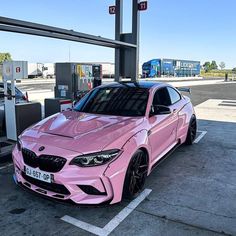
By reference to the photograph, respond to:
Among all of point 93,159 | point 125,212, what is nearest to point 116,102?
point 93,159

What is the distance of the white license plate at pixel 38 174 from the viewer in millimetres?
3324

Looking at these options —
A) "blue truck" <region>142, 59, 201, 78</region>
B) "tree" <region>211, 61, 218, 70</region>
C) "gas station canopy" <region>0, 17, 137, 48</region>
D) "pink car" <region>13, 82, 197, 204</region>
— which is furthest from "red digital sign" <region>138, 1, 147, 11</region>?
"tree" <region>211, 61, 218, 70</region>

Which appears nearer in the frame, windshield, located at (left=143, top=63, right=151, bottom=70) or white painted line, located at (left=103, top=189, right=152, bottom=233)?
white painted line, located at (left=103, top=189, right=152, bottom=233)

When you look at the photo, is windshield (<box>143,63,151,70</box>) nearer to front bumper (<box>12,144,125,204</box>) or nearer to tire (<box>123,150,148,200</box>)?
tire (<box>123,150,148,200</box>)

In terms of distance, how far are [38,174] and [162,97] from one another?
273cm

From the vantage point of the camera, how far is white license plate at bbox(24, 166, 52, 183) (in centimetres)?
332

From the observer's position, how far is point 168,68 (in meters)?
56.3

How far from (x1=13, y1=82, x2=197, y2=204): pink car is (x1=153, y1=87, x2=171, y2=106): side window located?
0.03 m

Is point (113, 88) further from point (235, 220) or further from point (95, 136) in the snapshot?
point (235, 220)

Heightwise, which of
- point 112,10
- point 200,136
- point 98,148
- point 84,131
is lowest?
point 200,136

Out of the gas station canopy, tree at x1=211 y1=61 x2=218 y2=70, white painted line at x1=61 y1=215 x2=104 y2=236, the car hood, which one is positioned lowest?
white painted line at x1=61 y1=215 x2=104 y2=236

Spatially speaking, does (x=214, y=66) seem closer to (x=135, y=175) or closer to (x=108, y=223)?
(x=135, y=175)

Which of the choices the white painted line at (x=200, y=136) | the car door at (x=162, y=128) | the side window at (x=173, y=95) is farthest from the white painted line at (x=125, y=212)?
the white painted line at (x=200, y=136)

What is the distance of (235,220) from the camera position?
11.1 ft
